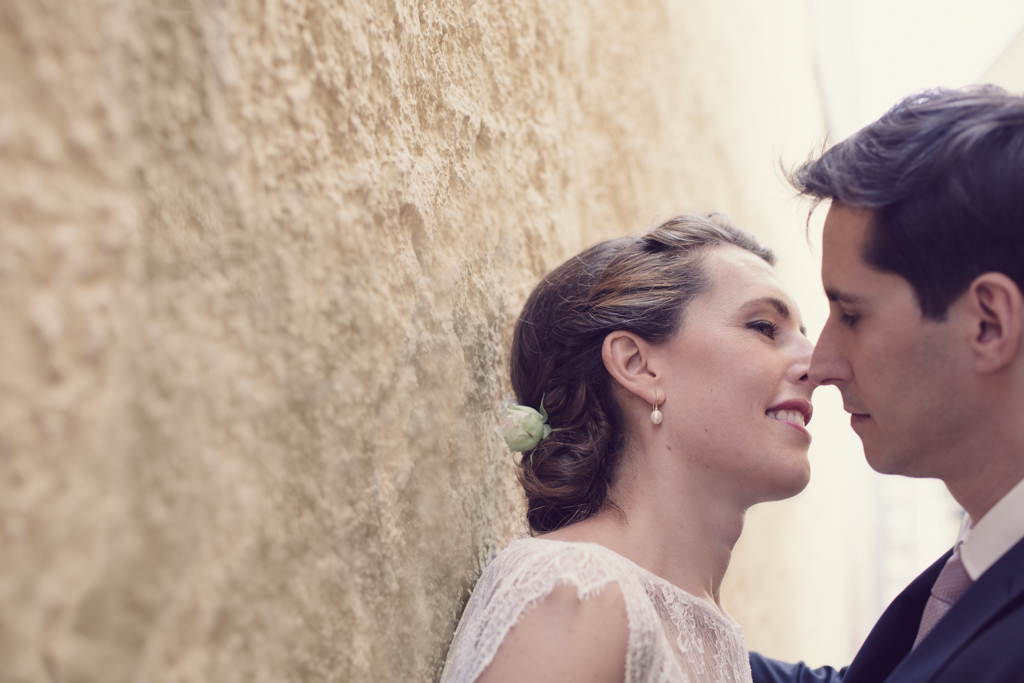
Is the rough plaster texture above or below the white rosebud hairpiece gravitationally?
above

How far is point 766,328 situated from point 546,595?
0.83 meters

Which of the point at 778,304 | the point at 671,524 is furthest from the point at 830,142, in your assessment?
the point at 671,524

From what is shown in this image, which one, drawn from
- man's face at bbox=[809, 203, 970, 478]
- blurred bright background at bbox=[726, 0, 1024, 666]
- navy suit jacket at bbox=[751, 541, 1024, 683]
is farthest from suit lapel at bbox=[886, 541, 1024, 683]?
blurred bright background at bbox=[726, 0, 1024, 666]

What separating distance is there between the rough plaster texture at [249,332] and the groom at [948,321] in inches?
29.8

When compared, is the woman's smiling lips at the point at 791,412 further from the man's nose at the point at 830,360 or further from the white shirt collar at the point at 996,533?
the white shirt collar at the point at 996,533

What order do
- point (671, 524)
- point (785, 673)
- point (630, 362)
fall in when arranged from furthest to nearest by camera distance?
point (785, 673) → point (630, 362) → point (671, 524)

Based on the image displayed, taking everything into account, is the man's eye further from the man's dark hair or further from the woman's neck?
the woman's neck

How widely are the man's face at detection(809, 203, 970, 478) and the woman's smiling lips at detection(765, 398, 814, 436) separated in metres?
0.14

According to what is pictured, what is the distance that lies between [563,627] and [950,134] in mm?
1081

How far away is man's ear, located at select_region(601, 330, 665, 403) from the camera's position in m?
1.67

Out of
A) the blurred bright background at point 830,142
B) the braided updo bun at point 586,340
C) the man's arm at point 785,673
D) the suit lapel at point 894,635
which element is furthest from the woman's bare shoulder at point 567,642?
the blurred bright background at point 830,142

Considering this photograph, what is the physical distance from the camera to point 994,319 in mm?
1272

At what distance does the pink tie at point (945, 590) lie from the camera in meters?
1.46

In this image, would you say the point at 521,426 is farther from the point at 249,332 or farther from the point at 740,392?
the point at 249,332
